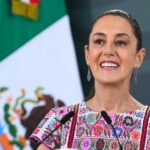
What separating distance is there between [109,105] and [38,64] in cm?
154

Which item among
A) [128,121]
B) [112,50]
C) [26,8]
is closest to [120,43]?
[112,50]

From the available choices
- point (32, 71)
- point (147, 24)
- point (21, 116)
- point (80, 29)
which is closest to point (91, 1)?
point (80, 29)

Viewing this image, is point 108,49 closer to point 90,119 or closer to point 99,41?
point 99,41

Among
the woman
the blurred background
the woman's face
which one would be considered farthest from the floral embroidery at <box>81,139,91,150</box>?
the blurred background

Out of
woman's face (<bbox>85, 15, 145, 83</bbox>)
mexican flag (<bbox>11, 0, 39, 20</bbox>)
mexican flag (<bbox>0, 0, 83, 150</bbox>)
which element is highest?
mexican flag (<bbox>11, 0, 39, 20</bbox>)

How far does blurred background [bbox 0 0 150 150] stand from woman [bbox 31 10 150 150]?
146 centimetres

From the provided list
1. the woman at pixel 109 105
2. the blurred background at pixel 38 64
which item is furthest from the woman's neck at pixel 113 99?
the blurred background at pixel 38 64

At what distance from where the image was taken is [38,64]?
244 cm

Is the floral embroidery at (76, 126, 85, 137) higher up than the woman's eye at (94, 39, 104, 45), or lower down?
lower down

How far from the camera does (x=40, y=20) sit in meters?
2.48

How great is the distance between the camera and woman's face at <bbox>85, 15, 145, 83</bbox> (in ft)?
2.89

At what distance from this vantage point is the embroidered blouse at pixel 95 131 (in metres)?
0.88

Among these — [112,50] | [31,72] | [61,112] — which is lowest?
[31,72]

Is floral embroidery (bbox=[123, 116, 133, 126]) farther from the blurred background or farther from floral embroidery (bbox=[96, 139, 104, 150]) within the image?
the blurred background
